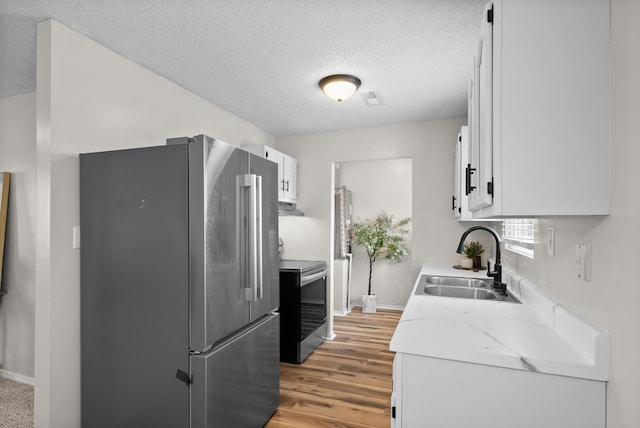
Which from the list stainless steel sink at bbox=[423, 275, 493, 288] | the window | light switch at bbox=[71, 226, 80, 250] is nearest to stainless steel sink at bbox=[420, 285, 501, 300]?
stainless steel sink at bbox=[423, 275, 493, 288]

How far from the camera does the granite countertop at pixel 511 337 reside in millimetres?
1136

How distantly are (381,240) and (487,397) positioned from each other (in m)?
4.04

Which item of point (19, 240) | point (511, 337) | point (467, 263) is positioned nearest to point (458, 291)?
point (467, 263)

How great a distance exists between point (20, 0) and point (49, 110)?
1.70 ft

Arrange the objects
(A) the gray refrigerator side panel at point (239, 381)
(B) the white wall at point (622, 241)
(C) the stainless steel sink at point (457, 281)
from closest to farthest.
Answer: (B) the white wall at point (622, 241) < (A) the gray refrigerator side panel at point (239, 381) < (C) the stainless steel sink at point (457, 281)

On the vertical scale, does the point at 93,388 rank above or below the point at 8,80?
below

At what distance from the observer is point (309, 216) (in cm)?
429

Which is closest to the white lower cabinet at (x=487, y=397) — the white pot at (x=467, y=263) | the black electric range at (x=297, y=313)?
the black electric range at (x=297, y=313)

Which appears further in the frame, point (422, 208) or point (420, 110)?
point (422, 208)

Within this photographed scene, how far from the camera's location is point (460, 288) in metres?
2.63

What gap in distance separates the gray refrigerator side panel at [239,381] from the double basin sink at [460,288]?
3.49ft

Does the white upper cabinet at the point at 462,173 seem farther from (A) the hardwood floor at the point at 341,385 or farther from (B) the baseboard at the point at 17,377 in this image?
(B) the baseboard at the point at 17,377

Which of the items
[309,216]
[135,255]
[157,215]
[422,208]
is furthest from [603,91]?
[309,216]

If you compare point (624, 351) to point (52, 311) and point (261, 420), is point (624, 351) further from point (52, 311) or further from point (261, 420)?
point (52, 311)
